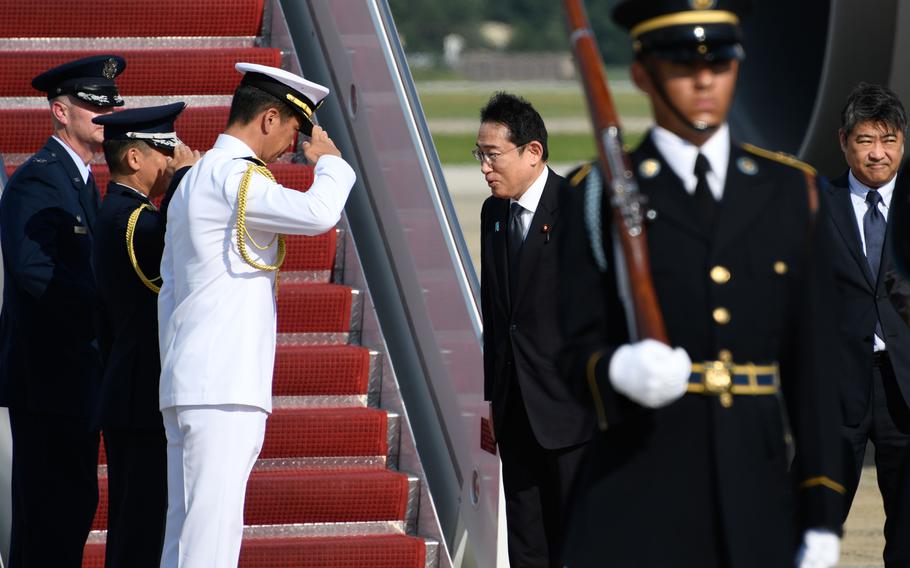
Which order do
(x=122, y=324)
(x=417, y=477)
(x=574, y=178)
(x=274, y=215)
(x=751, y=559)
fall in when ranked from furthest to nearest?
(x=417, y=477)
(x=122, y=324)
(x=274, y=215)
(x=574, y=178)
(x=751, y=559)

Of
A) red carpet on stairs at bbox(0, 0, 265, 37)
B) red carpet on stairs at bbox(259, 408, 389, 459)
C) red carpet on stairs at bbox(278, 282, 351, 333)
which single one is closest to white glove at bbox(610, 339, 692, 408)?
red carpet on stairs at bbox(259, 408, 389, 459)

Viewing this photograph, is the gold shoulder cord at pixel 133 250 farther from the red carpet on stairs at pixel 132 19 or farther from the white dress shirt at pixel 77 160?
the red carpet on stairs at pixel 132 19

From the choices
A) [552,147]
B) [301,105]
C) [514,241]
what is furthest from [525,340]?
[552,147]

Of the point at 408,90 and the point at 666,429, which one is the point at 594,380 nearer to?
the point at 666,429

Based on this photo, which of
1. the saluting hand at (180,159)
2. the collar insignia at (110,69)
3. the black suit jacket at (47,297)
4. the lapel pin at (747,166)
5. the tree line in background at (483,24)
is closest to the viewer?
the lapel pin at (747,166)

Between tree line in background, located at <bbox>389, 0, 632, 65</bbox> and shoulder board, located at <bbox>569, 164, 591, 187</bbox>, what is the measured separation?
87.7m

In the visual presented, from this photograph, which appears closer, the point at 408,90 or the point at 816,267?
the point at 816,267

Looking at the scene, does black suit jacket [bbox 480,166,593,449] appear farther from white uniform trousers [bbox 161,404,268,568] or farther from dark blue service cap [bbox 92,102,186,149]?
dark blue service cap [bbox 92,102,186,149]

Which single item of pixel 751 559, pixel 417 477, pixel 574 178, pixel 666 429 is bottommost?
pixel 417 477

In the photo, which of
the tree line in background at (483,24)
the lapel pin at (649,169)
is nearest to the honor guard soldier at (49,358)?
the lapel pin at (649,169)

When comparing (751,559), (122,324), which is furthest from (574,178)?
(122,324)

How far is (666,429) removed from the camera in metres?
3.17

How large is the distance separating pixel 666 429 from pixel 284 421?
307cm

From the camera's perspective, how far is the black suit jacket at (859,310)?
5.26 meters
